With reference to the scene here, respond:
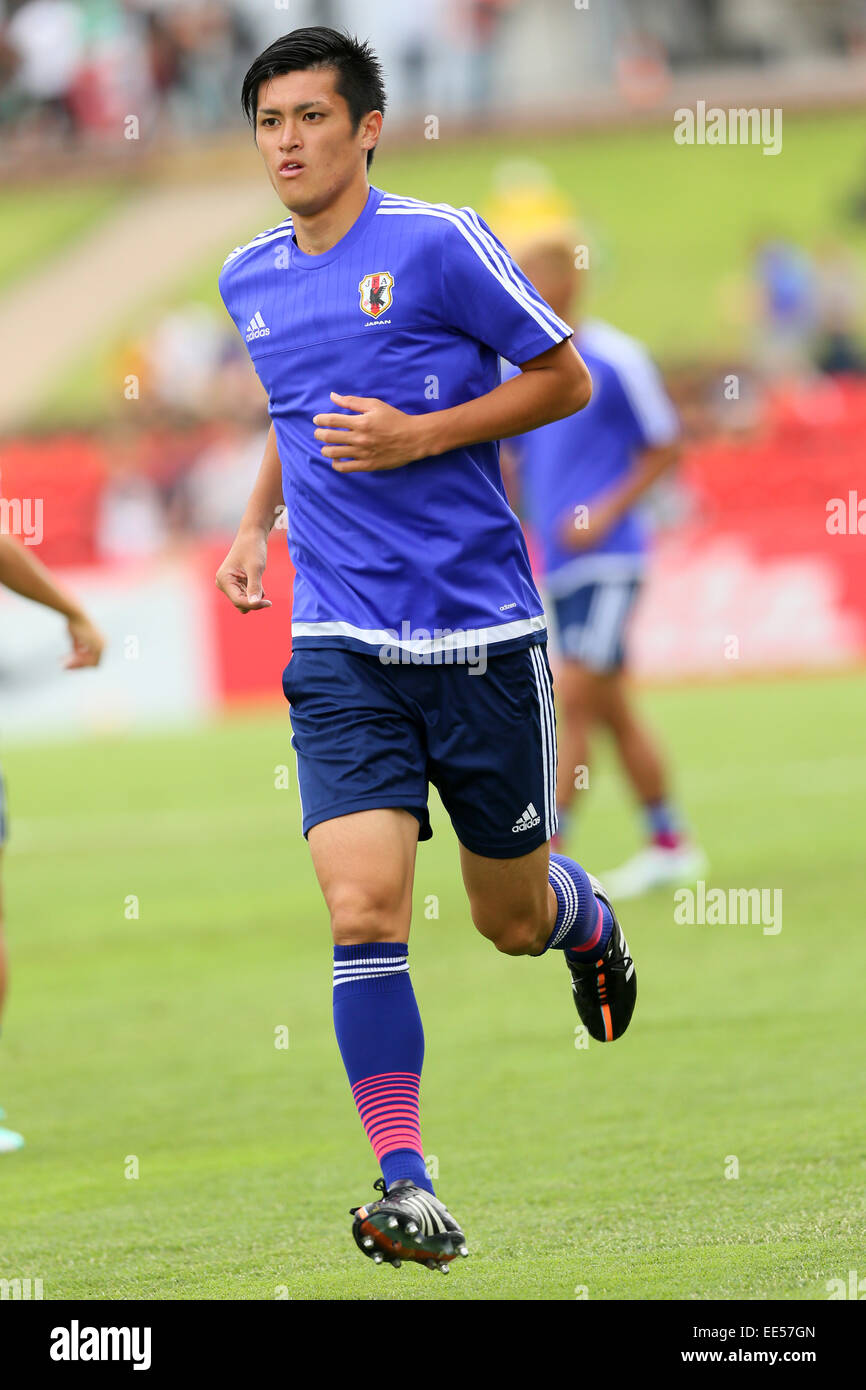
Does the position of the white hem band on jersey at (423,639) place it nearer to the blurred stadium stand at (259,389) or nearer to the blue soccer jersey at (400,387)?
the blue soccer jersey at (400,387)

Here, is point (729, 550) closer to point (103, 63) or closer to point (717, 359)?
point (717, 359)

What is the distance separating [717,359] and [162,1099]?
75.6 ft

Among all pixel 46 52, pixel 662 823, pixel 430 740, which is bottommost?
pixel 430 740

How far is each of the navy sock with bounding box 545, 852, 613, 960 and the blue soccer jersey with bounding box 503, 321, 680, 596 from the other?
13.2ft

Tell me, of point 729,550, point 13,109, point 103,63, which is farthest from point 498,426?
point 13,109

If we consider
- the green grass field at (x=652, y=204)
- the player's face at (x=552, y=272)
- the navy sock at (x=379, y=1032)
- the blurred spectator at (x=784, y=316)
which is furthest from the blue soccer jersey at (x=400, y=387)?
the green grass field at (x=652, y=204)

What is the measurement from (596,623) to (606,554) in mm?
331

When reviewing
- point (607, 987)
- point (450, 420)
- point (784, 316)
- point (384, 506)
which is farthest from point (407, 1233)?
point (784, 316)

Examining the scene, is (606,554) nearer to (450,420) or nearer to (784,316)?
(450,420)

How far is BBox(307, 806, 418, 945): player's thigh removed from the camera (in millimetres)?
4320

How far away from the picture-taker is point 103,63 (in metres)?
34.8

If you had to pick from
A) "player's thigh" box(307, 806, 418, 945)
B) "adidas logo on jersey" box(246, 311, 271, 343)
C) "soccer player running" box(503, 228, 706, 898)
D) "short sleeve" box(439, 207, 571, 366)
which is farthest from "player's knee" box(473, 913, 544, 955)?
"soccer player running" box(503, 228, 706, 898)

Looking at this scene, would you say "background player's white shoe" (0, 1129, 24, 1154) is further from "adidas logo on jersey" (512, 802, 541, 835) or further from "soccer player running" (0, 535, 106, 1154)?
"adidas logo on jersey" (512, 802, 541, 835)

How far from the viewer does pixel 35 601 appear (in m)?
5.95
